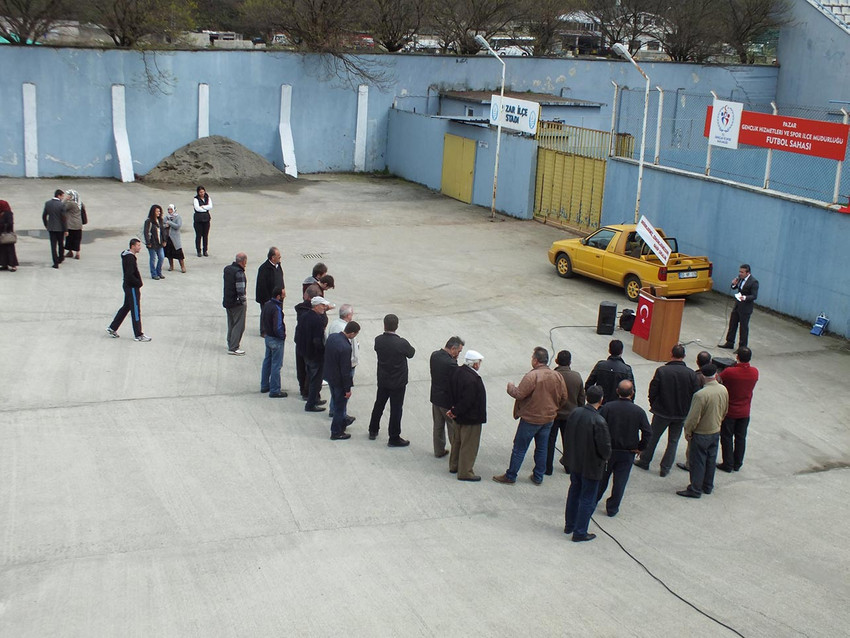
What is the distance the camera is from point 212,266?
19484 millimetres

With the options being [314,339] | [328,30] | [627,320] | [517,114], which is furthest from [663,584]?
[328,30]

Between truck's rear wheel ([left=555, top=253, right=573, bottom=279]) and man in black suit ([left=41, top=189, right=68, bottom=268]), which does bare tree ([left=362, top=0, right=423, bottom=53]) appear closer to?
truck's rear wheel ([left=555, top=253, right=573, bottom=279])

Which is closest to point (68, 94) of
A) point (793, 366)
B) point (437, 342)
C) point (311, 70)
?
point (311, 70)

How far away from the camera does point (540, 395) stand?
9.92 metres

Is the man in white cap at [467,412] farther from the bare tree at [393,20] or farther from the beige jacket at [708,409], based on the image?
the bare tree at [393,20]

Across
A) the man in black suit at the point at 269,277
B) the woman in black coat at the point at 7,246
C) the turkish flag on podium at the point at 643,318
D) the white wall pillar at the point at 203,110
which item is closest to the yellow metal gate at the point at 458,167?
the white wall pillar at the point at 203,110

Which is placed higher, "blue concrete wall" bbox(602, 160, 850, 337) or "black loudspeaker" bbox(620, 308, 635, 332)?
"blue concrete wall" bbox(602, 160, 850, 337)

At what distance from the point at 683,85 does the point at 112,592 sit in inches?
1471

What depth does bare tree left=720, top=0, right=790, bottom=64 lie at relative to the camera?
4088 centimetres

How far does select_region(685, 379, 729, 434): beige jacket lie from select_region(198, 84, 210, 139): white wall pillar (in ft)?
82.3

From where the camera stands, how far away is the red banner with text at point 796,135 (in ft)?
57.3

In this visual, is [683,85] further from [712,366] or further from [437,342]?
[712,366]

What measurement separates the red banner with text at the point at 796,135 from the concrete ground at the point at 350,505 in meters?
3.55

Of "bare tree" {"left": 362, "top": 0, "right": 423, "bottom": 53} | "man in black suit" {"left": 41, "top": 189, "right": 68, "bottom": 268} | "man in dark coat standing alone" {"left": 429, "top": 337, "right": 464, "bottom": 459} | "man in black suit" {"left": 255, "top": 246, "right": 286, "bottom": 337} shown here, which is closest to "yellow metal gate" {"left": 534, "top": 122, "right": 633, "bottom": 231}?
"man in black suit" {"left": 255, "top": 246, "right": 286, "bottom": 337}
